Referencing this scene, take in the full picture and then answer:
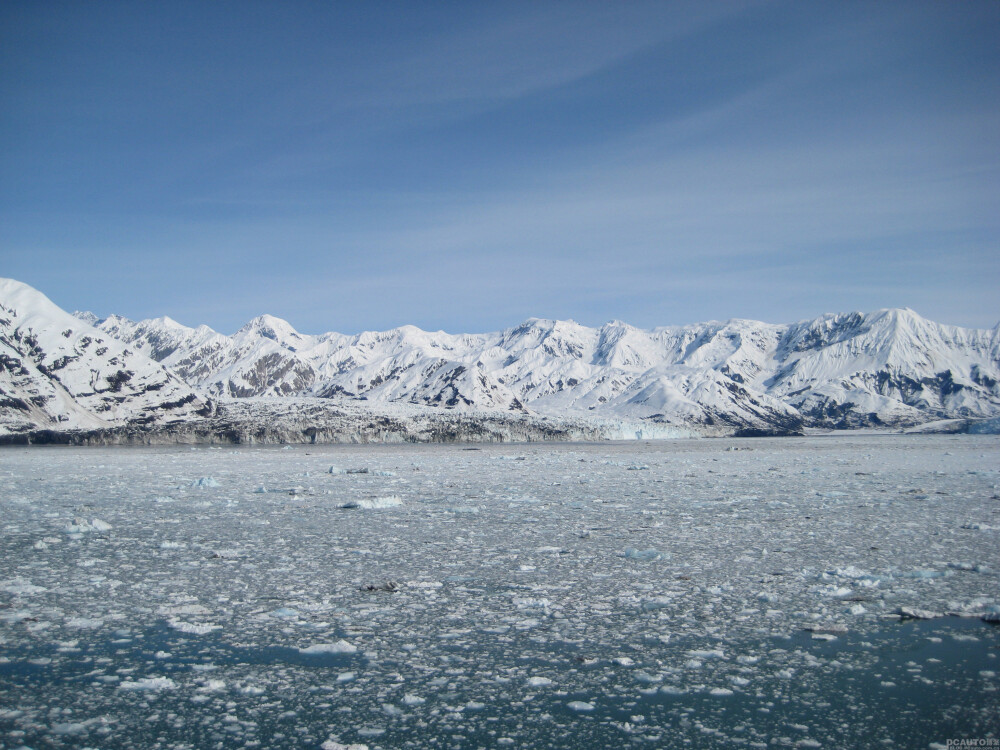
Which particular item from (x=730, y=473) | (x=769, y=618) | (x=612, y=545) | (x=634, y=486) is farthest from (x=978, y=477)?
(x=769, y=618)

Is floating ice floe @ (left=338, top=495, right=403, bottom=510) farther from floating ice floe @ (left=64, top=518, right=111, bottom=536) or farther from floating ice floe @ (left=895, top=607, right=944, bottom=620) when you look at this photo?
floating ice floe @ (left=895, top=607, right=944, bottom=620)

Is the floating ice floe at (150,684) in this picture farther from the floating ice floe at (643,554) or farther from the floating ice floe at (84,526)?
the floating ice floe at (84,526)

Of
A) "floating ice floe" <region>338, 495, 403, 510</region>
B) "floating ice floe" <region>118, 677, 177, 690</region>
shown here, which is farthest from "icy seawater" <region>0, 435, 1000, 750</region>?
"floating ice floe" <region>338, 495, 403, 510</region>

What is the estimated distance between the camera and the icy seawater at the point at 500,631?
616 cm

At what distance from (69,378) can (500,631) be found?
129 metres

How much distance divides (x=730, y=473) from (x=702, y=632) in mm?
28398

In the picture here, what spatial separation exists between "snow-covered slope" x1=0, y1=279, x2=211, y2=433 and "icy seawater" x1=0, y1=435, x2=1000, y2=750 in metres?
103

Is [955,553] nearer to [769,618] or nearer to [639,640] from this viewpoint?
[769,618]

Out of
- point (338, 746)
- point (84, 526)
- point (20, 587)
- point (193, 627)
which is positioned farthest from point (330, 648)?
point (84, 526)

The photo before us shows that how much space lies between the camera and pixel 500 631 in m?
8.64

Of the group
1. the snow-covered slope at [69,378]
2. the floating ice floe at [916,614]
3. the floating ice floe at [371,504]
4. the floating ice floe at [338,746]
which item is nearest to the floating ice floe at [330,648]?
the floating ice floe at [338,746]

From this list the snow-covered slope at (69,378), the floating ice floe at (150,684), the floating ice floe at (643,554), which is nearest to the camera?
the floating ice floe at (150,684)

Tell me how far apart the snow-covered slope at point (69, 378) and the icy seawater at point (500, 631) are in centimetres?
10305

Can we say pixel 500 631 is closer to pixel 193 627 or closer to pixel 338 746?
pixel 338 746
